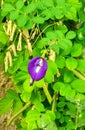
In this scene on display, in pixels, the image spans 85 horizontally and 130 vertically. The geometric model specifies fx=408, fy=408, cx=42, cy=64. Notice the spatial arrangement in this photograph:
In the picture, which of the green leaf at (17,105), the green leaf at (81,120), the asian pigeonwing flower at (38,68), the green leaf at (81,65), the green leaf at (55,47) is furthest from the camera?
the green leaf at (17,105)

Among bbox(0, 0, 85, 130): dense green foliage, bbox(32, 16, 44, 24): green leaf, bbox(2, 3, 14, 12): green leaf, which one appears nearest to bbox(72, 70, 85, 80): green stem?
bbox(0, 0, 85, 130): dense green foliage

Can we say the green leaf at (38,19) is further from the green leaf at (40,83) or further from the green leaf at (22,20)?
the green leaf at (40,83)

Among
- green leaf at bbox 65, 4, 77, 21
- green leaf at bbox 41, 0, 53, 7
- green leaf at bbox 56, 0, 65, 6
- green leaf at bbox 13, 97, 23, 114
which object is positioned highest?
green leaf at bbox 41, 0, 53, 7

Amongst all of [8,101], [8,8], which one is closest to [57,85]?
[8,101]

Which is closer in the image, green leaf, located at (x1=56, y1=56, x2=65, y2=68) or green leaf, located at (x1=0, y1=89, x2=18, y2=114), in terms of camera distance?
green leaf, located at (x1=56, y1=56, x2=65, y2=68)

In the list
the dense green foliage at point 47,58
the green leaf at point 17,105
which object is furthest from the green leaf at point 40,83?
the green leaf at point 17,105

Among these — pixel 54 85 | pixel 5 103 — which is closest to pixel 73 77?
pixel 54 85

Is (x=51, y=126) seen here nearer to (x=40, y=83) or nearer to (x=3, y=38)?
(x=40, y=83)

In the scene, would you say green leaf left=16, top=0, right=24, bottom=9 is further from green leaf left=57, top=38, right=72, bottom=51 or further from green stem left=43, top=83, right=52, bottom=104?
green stem left=43, top=83, right=52, bottom=104
